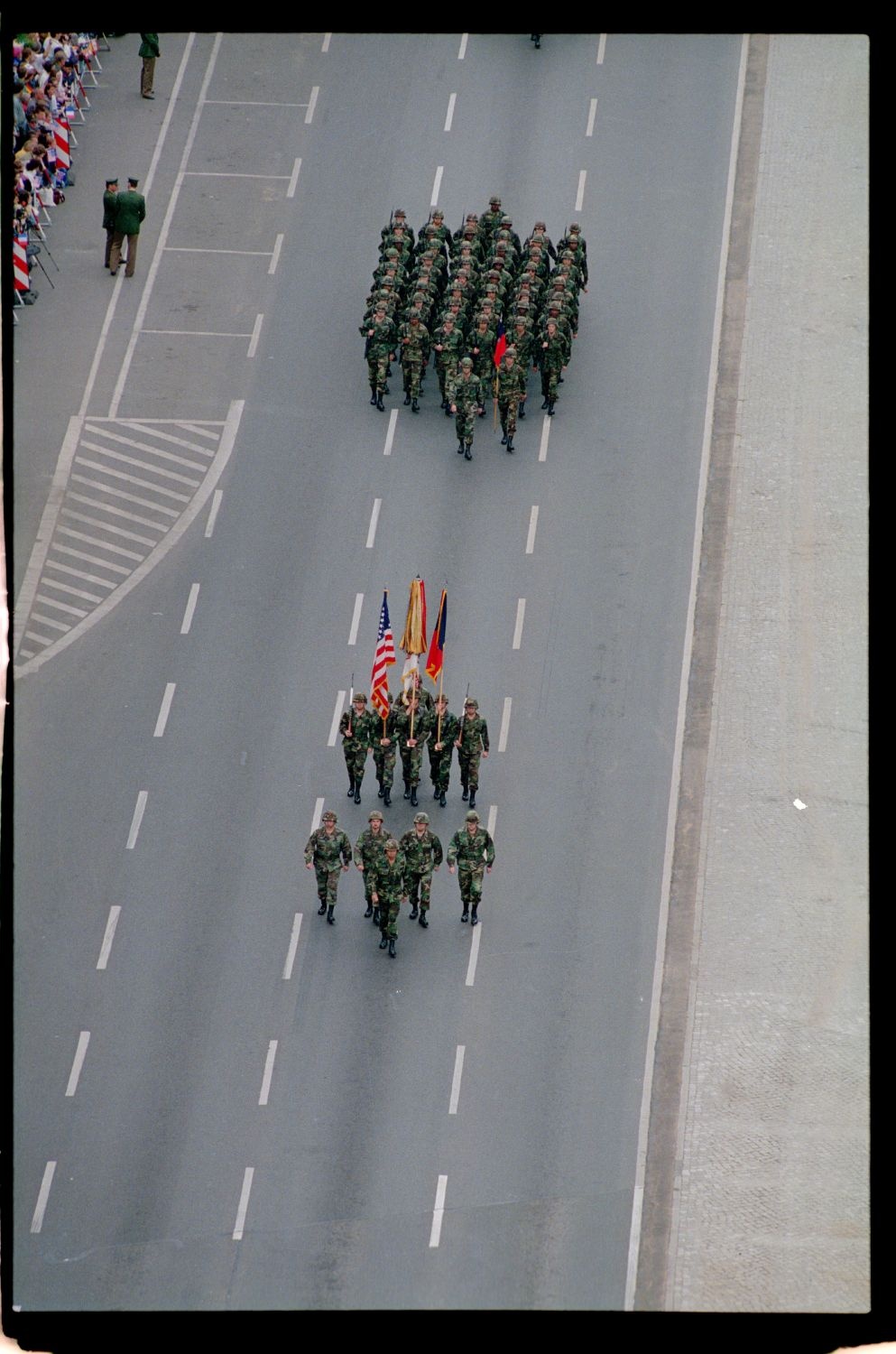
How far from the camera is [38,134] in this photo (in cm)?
5788

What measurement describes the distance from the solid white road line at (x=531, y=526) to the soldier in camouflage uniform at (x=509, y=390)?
218 centimetres

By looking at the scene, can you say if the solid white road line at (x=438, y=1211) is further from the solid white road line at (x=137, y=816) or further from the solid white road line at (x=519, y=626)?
the solid white road line at (x=519, y=626)

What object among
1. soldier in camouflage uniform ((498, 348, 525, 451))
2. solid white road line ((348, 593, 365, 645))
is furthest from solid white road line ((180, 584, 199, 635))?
soldier in camouflage uniform ((498, 348, 525, 451))

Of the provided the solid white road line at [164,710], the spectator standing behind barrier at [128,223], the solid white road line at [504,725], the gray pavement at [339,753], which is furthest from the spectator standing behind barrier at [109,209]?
the solid white road line at [504,725]

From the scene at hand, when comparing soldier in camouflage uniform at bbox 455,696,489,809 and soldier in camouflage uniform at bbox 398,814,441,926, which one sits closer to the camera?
soldier in camouflage uniform at bbox 398,814,441,926

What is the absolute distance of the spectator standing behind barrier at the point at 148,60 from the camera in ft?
201

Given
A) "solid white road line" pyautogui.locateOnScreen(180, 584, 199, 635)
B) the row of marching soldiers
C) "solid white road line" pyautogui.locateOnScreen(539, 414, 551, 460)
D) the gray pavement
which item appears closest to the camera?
the gray pavement

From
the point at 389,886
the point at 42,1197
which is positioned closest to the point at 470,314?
the point at 389,886

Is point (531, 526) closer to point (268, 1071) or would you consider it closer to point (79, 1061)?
point (268, 1071)

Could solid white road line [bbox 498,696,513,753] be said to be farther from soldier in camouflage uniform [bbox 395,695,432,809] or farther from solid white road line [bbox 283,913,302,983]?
solid white road line [bbox 283,913,302,983]

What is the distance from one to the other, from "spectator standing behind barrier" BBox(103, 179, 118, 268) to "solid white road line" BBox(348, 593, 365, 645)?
12837 mm

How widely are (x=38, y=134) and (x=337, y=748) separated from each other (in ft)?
65.3

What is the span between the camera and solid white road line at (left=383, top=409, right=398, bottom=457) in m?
52.9
